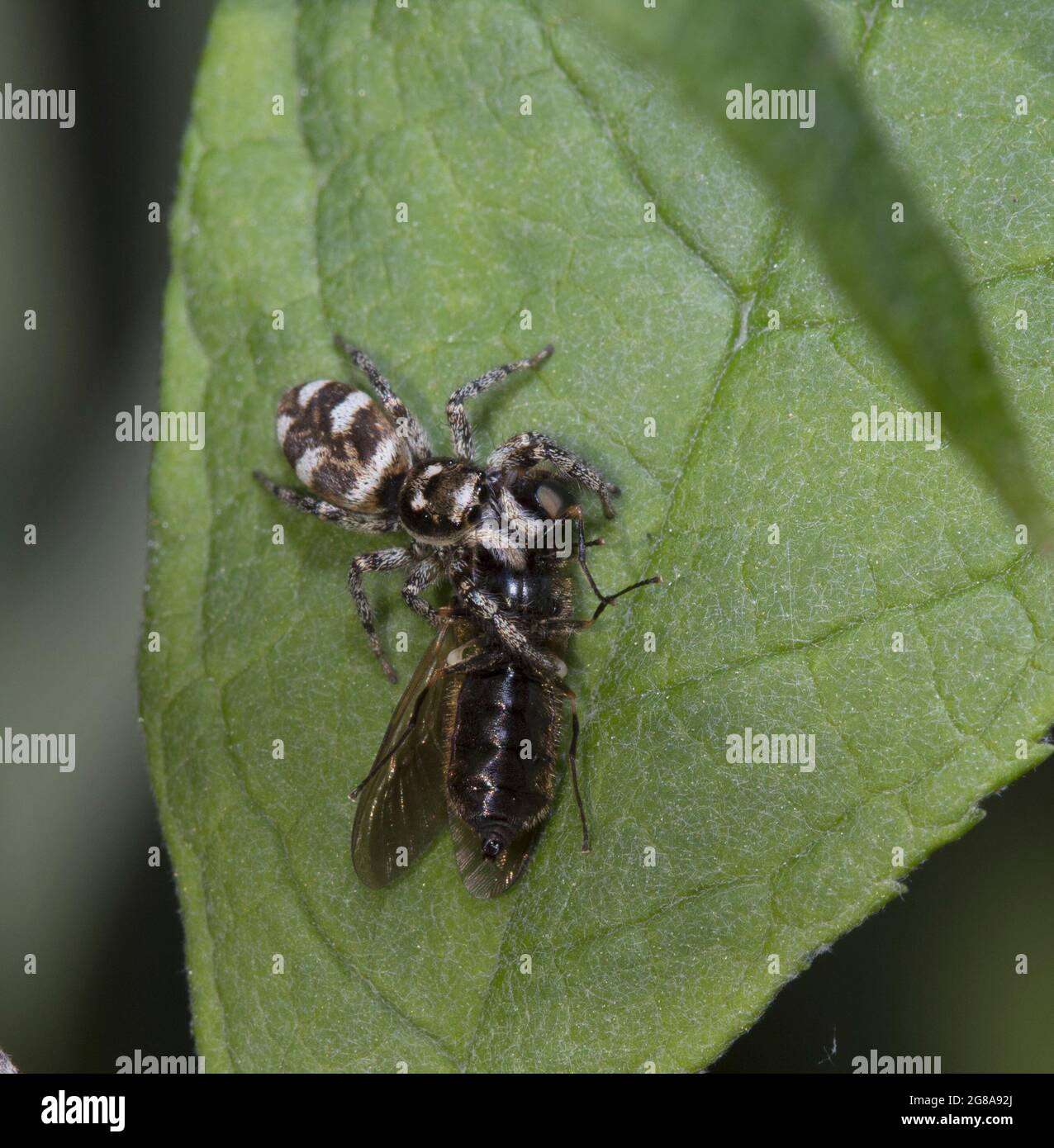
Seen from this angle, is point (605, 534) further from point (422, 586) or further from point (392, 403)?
point (392, 403)

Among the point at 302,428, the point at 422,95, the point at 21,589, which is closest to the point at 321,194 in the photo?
the point at 422,95

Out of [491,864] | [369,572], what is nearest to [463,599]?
[369,572]

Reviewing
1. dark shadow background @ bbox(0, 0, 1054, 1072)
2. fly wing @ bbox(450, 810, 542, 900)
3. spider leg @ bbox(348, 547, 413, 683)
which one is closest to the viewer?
fly wing @ bbox(450, 810, 542, 900)

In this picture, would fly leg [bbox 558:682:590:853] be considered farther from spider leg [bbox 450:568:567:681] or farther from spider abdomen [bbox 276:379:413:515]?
spider abdomen [bbox 276:379:413:515]

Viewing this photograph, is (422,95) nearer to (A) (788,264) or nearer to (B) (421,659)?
(A) (788,264)

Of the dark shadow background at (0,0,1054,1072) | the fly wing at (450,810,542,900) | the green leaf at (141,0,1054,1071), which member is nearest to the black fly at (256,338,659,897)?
the fly wing at (450,810,542,900)

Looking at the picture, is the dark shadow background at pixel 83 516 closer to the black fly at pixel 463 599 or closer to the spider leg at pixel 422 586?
the black fly at pixel 463 599

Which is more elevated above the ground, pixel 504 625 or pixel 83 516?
pixel 83 516

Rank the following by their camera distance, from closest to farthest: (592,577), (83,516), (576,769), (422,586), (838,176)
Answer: (838,176) < (576,769) < (592,577) < (422,586) < (83,516)
